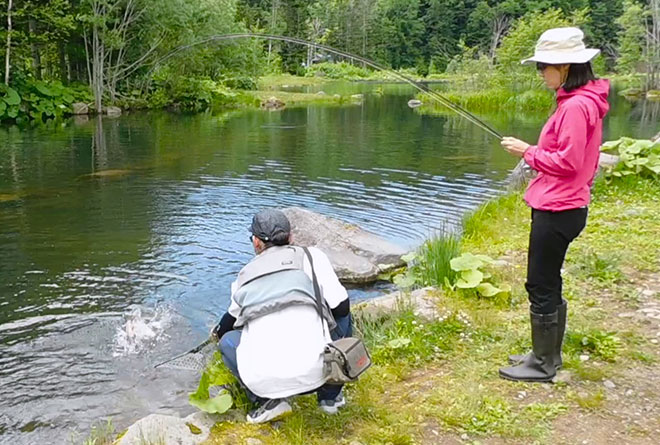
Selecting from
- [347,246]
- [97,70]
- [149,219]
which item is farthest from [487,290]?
[97,70]

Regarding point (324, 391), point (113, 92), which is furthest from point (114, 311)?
point (113, 92)

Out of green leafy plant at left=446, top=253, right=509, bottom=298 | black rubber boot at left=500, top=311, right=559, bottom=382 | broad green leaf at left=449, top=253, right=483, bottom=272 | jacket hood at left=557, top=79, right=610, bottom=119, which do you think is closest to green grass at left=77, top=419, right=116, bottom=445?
black rubber boot at left=500, top=311, right=559, bottom=382

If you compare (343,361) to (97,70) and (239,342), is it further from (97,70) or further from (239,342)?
(97,70)

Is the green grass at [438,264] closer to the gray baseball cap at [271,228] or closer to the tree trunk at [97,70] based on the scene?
the gray baseball cap at [271,228]

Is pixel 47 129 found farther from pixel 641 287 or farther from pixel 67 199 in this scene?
pixel 641 287

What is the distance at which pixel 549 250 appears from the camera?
137 inches

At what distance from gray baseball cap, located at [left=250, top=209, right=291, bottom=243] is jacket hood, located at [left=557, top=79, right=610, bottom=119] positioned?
161 centimetres

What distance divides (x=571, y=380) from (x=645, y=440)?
65 centimetres

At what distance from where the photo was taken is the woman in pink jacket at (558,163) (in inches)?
128

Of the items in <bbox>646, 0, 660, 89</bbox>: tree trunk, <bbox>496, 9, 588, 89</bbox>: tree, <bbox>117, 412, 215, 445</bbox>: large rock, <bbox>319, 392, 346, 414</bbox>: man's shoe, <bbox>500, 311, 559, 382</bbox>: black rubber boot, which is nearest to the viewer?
<bbox>117, 412, 215, 445</bbox>: large rock

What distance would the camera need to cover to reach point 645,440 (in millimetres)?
3111

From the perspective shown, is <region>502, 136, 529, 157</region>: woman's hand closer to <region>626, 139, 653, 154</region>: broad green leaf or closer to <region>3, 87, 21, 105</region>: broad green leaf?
<region>626, 139, 653, 154</region>: broad green leaf

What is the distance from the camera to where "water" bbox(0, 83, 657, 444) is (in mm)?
4855

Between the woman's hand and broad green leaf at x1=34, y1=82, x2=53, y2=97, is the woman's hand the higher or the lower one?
the higher one
